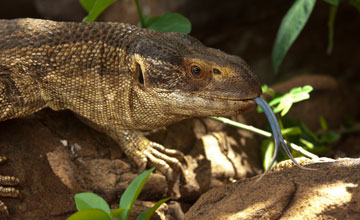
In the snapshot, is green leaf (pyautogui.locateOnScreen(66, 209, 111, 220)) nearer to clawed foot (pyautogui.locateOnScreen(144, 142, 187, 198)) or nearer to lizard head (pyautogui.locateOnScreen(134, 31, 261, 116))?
lizard head (pyautogui.locateOnScreen(134, 31, 261, 116))

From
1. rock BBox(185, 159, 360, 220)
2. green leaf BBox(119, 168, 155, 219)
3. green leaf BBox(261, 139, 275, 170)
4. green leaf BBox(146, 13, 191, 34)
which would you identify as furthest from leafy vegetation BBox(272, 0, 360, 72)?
green leaf BBox(119, 168, 155, 219)

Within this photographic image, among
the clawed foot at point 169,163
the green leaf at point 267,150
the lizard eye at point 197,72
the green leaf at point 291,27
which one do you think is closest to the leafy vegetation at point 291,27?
the green leaf at point 291,27

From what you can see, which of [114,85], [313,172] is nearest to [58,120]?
[114,85]

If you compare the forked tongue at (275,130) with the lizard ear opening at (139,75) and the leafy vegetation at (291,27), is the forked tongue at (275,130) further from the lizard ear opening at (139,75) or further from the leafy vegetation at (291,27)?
the leafy vegetation at (291,27)

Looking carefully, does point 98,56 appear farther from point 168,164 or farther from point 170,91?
point 168,164

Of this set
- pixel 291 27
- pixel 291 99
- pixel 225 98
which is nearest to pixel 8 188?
pixel 225 98

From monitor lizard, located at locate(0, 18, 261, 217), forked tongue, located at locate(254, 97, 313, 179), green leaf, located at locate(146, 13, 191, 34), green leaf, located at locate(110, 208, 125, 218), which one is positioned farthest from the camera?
green leaf, located at locate(146, 13, 191, 34)

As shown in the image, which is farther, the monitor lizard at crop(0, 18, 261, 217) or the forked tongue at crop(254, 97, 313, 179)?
the monitor lizard at crop(0, 18, 261, 217)
